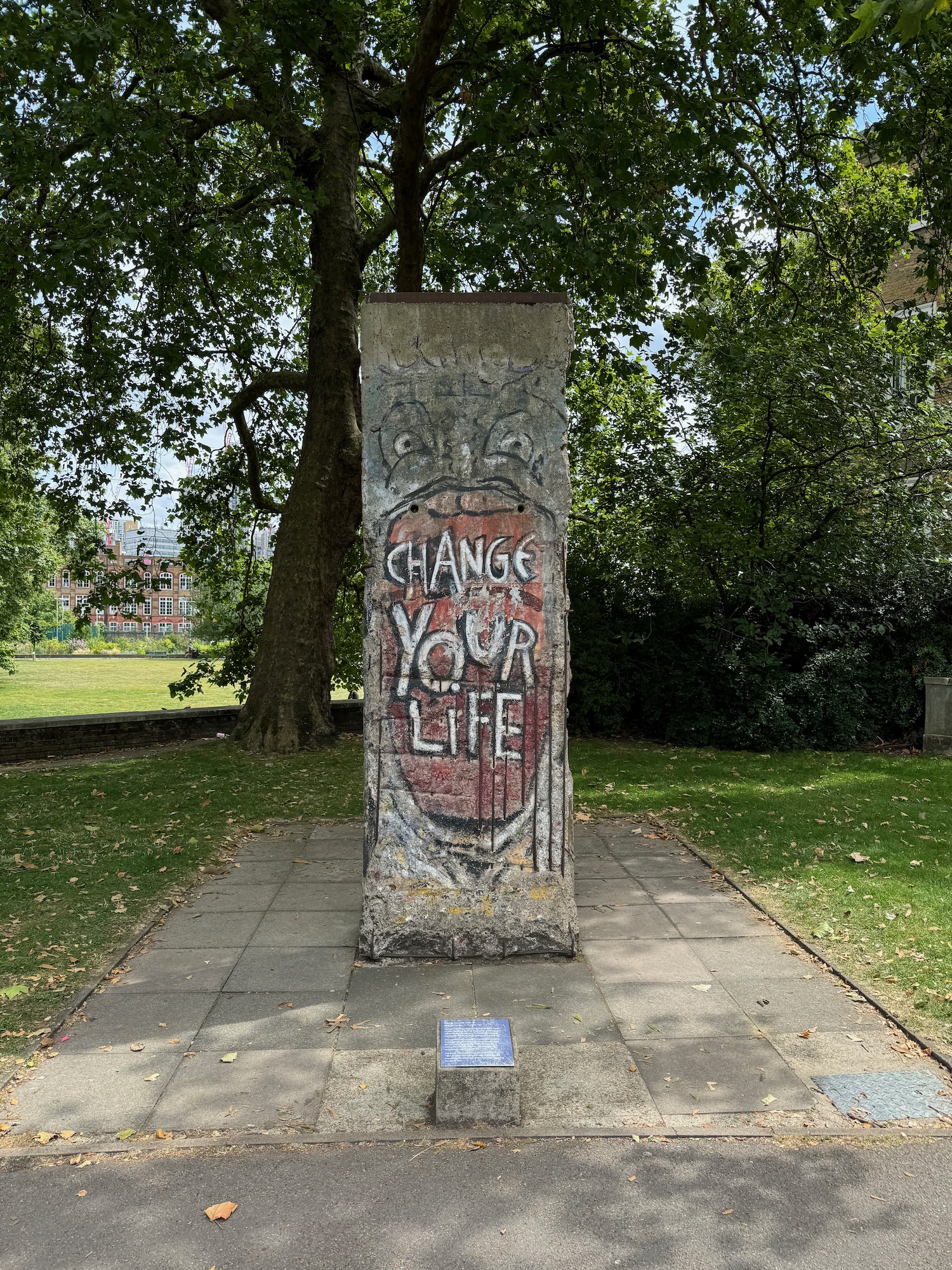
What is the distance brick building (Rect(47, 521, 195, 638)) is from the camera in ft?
51.0

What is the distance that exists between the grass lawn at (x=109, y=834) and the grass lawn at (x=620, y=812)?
19 millimetres

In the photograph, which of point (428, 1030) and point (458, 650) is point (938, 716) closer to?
point (458, 650)

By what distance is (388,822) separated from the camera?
17.6 ft

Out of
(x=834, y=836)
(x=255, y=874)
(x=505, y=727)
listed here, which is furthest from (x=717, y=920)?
(x=255, y=874)

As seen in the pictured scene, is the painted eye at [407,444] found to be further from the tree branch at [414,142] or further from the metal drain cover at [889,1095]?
the tree branch at [414,142]

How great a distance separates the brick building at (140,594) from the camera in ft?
51.0

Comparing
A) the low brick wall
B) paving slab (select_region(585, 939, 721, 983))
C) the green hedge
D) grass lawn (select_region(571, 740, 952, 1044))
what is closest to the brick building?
the low brick wall

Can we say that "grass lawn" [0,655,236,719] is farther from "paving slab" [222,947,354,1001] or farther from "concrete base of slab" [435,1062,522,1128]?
"concrete base of slab" [435,1062,522,1128]

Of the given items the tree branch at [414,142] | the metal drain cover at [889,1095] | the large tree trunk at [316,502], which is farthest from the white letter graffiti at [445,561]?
the large tree trunk at [316,502]

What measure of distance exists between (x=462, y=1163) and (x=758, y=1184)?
1.07m

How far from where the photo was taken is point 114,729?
14.1 meters

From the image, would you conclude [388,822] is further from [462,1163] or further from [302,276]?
[302,276]

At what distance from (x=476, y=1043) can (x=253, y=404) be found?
13020mm

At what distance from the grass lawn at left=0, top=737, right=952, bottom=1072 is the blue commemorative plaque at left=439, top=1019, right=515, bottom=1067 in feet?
6.88
